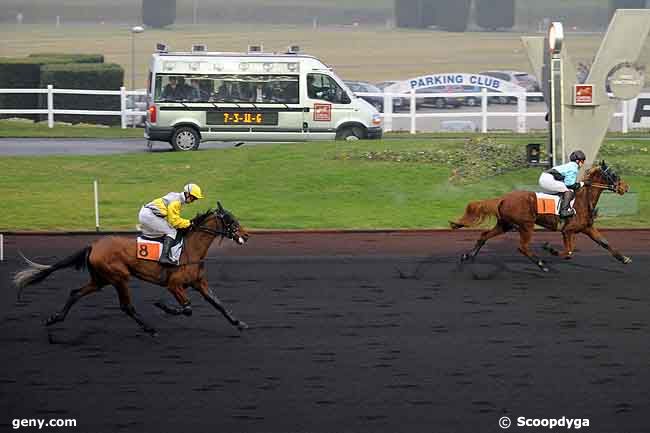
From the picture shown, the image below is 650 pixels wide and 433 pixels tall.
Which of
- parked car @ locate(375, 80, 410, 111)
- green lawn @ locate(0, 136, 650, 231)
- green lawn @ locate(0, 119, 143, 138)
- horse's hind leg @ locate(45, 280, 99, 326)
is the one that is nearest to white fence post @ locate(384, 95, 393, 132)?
parked car @ locate(375, 80, 410, 111)

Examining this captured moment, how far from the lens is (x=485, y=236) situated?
57.2ft

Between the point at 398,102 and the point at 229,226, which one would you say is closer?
the point at 229,226

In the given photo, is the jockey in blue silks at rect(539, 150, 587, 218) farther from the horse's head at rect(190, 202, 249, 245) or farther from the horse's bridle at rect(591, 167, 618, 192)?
the horse's head at rect(190, 202, 249, 245)

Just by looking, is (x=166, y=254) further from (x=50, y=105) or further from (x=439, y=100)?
(x=439, y=100)

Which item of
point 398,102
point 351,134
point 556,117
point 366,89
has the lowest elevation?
point 351,134

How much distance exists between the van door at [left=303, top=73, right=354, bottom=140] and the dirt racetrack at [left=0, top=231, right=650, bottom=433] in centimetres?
1321

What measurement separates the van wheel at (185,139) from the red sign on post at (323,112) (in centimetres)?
327

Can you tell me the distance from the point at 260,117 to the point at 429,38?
38.8m

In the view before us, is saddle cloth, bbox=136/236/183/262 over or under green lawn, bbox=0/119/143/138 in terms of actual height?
under

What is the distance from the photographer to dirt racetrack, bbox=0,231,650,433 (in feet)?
34.1

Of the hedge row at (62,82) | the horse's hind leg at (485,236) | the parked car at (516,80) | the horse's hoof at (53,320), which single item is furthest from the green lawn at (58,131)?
the horse's hoof at (53,320)

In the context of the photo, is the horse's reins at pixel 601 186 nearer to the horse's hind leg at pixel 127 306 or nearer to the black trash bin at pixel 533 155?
the black trash bin at pixel 533 155

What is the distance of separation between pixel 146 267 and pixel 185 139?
18.2 m

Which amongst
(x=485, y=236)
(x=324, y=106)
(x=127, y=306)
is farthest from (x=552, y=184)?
(x=324, y=106)
